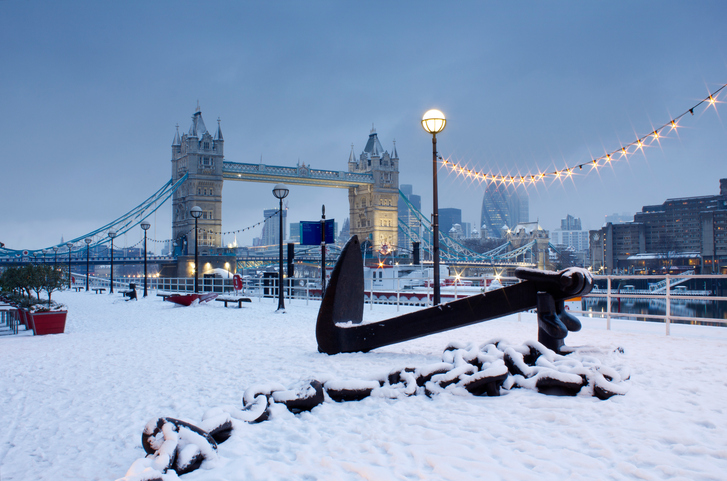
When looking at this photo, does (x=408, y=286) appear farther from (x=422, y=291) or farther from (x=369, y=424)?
(x=369, y=424)

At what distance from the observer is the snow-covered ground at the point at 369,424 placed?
6.71 ft

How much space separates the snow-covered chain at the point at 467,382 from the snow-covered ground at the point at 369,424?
A: 68 mm

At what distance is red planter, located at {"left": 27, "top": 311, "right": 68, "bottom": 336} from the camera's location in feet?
24.9

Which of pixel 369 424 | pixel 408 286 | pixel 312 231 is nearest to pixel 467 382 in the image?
pixel 369 424

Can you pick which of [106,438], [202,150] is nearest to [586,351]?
[106,438]

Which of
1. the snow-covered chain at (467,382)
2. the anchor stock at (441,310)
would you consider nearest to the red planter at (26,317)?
the anchor stock at (441,310)

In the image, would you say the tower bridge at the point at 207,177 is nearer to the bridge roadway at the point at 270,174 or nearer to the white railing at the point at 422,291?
the bridge roadway at the point at 270,174

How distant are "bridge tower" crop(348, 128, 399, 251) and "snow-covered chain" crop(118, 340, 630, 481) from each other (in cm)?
6777

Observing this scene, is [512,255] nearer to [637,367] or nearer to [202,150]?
[202,150]

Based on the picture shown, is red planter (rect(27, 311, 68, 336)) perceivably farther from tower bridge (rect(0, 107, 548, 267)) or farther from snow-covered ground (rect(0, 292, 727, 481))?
tower bridge (rect(0, 107, 548, 267))

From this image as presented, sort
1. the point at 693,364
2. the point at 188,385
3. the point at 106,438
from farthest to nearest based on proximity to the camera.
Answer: the point at 693,364, the point at 188,385, the point at 106,438

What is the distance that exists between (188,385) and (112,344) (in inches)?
129

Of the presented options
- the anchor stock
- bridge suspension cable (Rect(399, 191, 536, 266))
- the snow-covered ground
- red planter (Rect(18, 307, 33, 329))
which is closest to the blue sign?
red planter (Rect(18, 307, 33, 329))

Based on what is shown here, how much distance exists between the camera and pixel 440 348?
17.5ft
